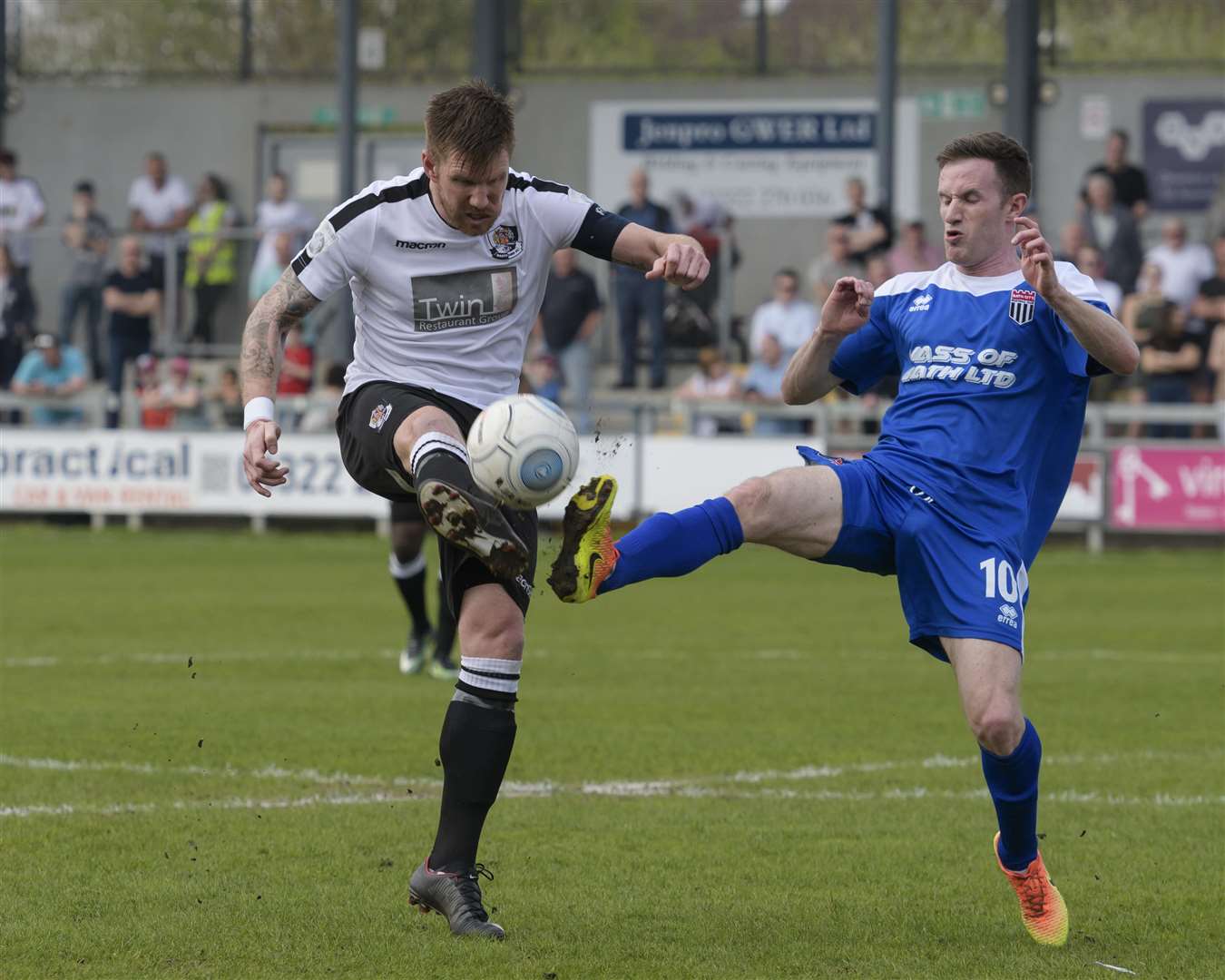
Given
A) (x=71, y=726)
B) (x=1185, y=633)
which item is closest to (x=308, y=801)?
(x=71, y=726)

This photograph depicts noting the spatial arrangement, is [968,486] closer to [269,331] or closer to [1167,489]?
[269,331]

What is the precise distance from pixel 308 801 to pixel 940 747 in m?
3.01

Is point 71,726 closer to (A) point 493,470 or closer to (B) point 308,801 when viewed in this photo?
(B) point 308,801

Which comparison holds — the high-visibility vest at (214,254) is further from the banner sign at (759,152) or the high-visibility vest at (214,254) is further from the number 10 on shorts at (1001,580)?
the number 10 on shorts at (1001,580)

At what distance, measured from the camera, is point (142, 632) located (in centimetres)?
1286

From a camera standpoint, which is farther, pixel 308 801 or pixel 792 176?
pixel 792 176

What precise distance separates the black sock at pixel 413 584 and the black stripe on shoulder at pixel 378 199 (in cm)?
546

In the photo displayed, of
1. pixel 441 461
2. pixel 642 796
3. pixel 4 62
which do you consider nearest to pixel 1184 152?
pixel 4 62

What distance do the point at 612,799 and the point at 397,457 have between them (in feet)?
8.25

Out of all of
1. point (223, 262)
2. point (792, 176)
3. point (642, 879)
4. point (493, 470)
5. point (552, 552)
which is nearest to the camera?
point (493, 470)

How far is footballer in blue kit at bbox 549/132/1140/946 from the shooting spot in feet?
17.5

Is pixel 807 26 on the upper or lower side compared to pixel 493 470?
upper

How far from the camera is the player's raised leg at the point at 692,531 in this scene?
5180 millimetres

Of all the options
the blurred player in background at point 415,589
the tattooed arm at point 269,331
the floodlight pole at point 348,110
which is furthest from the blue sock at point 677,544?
the floodlight pole at point 348,110
